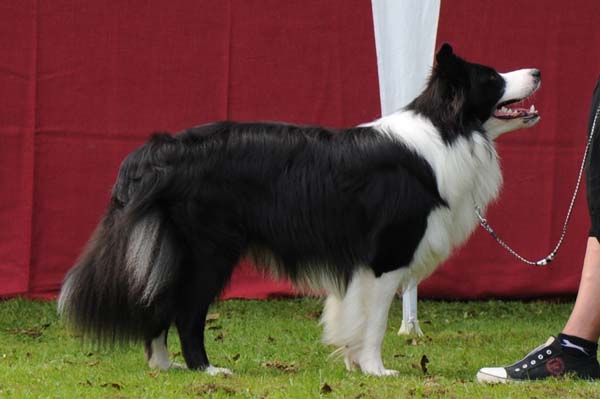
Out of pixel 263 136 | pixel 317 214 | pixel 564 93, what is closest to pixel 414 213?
pixel 317 214

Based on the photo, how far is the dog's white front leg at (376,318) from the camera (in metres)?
5.44

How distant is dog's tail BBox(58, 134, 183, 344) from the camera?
5.24 metres

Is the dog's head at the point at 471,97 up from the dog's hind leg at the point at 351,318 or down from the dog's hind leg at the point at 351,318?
up

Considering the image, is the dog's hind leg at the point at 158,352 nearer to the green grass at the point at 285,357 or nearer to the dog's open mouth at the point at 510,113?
the green grass at the point at 285,357

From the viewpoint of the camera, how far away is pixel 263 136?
5.44m

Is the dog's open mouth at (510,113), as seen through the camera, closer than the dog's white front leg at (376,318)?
No

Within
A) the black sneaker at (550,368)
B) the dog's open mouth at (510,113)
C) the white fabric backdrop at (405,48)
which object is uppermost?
the white fabric backdrop at (405,48)

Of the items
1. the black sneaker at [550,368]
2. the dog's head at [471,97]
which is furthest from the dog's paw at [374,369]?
the dog's head at [471,97]

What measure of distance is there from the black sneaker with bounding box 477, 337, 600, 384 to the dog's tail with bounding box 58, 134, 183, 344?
1647 mm

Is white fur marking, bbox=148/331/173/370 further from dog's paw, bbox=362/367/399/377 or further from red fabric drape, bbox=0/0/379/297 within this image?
red fabric drape, bbox=0/0/379/297

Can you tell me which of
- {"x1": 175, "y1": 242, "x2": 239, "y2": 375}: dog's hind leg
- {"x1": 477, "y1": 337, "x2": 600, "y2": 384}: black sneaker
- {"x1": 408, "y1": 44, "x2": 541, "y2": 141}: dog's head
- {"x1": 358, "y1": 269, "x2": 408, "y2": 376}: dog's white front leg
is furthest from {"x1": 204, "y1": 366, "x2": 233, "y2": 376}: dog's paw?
{"x1": 408, "y1": 44, "x2": 541, "y2": 141}: dog's head

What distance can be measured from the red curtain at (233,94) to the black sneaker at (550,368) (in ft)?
11.1

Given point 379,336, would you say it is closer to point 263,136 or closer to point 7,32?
point 263,136

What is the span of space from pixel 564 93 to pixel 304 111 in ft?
6.75
